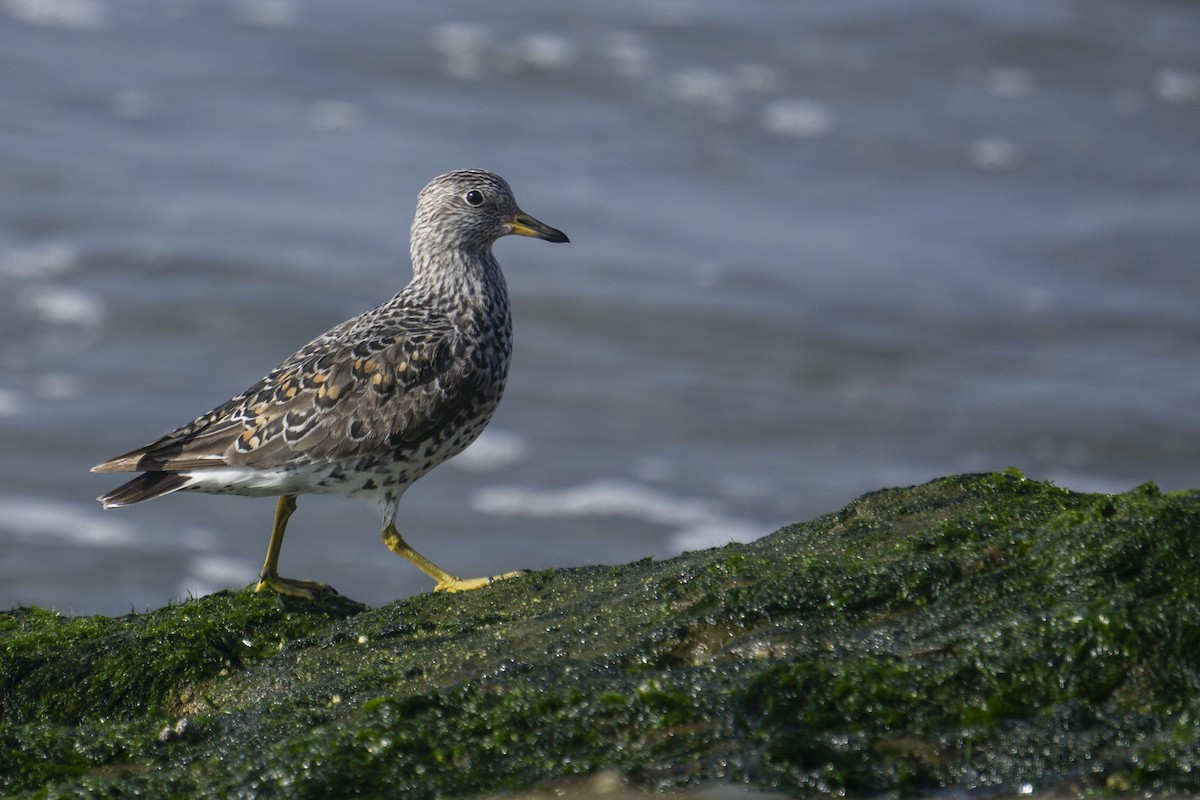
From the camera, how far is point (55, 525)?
10.8 m

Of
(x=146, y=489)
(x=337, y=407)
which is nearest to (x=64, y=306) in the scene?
(x=146, y=489)

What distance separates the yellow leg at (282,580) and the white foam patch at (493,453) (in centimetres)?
546

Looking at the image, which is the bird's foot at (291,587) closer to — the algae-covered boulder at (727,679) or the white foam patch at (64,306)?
the algae-covered boulder at (727,679)

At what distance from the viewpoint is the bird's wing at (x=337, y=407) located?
19.6 feet

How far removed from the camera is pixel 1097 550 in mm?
4078

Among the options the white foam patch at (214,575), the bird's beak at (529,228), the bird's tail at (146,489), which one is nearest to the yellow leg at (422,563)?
the bird's tail at (146,489)

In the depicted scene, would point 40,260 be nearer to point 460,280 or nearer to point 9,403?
point 9,403

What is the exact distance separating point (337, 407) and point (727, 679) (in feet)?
9.03

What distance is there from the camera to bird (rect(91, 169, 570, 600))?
235 inches

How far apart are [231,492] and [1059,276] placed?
33.0ft

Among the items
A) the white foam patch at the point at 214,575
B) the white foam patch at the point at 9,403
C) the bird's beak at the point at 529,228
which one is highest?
the bird's beak at the point at 529,228

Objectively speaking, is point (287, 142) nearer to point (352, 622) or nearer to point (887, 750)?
point (352, 622)

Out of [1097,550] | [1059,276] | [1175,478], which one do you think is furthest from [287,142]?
[1097,550]

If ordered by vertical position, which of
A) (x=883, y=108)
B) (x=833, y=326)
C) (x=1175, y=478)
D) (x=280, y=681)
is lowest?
Answer: (x=280, y=681)
